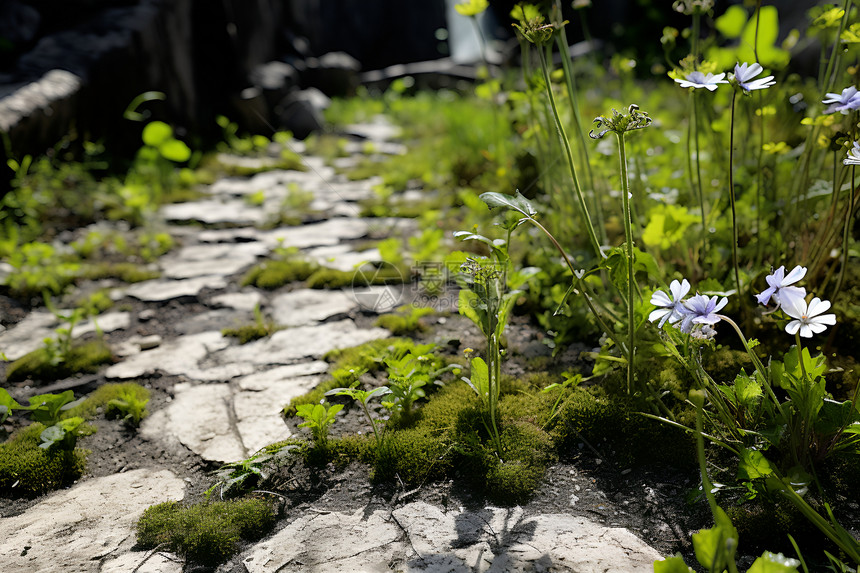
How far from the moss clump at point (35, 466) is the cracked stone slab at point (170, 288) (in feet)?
3.93

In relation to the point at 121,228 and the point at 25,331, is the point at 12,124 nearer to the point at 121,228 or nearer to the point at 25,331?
the point at 121,228

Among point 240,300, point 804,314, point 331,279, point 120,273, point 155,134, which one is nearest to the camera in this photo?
point 804,314

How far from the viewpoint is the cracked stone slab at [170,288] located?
114 inches

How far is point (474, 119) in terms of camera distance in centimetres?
→ 532

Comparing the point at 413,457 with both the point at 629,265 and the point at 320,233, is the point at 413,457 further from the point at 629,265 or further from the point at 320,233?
the point at 320,233

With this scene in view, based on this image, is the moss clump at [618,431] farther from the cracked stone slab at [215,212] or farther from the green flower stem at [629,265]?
the cracked stone slab at [215,212]

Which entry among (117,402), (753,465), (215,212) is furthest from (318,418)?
(215,212)

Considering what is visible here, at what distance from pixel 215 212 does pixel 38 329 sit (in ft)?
5.66

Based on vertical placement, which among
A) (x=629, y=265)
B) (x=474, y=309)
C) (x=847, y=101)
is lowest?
(x=474, y=309)

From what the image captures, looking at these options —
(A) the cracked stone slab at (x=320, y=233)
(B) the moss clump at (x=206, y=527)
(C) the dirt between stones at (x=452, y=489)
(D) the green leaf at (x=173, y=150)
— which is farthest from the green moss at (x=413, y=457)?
(D) the green leaf at (x=173, y=150)

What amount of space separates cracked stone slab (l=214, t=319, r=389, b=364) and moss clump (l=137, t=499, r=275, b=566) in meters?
0.80

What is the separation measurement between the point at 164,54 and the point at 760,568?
19.2ft

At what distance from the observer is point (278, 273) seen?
3.03 m

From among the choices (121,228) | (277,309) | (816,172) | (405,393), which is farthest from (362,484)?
(121,228)
